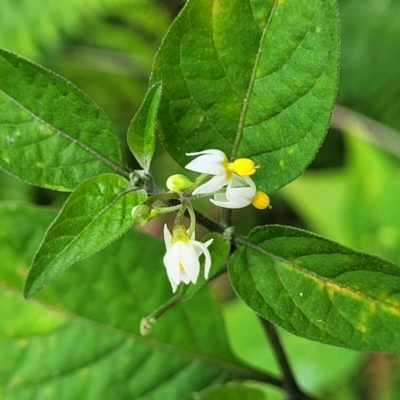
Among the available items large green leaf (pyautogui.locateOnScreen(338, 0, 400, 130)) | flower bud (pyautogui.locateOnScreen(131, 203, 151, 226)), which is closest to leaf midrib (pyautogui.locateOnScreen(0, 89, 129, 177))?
flower bud (pyautogui.locateOnScreen(131, 203, 151, 226))

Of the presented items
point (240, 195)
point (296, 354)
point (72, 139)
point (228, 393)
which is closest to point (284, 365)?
point (228, 393)

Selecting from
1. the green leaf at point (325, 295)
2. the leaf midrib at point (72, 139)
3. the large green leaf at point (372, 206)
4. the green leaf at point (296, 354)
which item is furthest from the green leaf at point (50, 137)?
the large green leaf at point (372, 206)

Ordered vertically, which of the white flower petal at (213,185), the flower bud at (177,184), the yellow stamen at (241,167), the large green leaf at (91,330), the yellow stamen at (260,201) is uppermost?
the yellow stamen at (241,167)

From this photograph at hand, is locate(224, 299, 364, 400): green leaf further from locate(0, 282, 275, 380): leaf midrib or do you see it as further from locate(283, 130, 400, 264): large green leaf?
locate(0, 282, 275, 380): leaf midrib

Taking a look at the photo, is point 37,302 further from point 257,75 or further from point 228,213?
point 257,75

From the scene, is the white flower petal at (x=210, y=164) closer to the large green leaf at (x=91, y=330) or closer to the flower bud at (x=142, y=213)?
the flower bud at (x=142, y=213)
